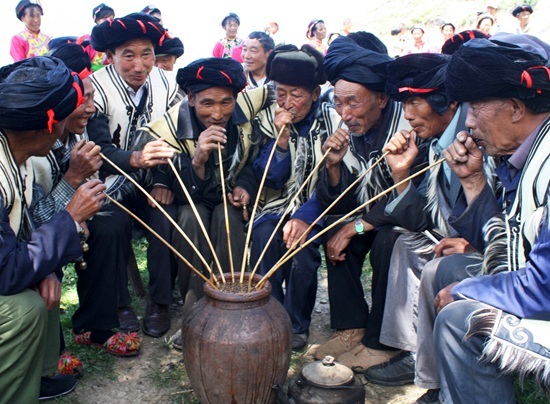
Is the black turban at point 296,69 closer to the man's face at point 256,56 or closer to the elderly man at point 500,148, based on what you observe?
the elderly man at point 500,148

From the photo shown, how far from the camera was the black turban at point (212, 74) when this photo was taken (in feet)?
12.7

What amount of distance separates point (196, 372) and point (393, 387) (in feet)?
4.03

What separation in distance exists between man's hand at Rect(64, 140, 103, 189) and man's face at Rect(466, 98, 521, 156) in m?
2.06

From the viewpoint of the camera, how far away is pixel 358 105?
374 cm

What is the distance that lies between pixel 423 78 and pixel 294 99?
1.03 meters

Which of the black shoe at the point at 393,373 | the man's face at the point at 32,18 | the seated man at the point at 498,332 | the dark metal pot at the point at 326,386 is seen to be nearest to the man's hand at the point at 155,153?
the dark metal pot at the point at 326,386

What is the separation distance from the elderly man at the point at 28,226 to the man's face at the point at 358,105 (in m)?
1.62

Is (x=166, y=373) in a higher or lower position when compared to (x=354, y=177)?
lower

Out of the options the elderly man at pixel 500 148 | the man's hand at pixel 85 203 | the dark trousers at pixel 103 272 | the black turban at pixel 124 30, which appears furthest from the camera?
the black turban at pixel 124 30

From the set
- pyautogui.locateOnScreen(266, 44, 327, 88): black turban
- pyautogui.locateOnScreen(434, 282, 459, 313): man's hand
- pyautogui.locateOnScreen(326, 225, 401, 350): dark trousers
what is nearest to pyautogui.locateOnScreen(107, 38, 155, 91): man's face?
pyautogui.locateOnScreen(266, 44, 327, 88): black turban

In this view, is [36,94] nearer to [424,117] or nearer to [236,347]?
[236,347]

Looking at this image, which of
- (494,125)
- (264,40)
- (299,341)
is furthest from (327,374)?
(264,40)

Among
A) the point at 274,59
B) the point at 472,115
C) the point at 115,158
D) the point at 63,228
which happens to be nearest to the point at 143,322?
the point at 115,158

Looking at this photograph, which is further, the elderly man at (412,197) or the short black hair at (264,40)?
the short black hair at (264,40)
